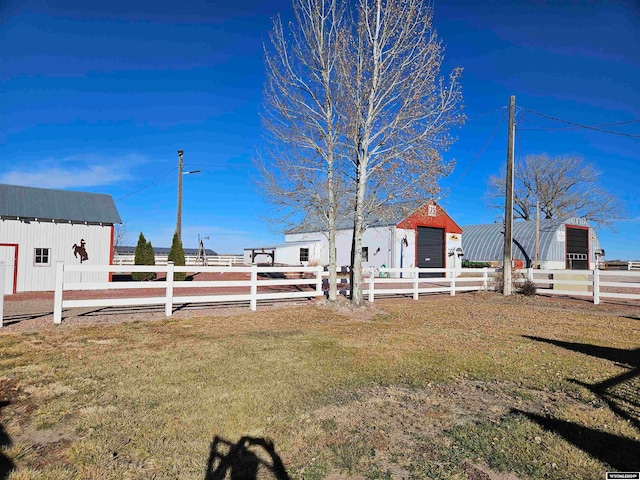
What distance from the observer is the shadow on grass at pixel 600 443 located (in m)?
3.01

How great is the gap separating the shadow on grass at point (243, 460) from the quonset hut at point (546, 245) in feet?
114

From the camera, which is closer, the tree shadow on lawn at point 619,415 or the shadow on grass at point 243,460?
the shadow on grass at point 243,460

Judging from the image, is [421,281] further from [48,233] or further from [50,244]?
[48,233]

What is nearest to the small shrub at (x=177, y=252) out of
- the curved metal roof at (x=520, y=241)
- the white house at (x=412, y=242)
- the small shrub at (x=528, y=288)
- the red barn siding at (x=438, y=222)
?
the white house at (x=412, y=242)

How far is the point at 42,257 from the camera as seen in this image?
57.6 feet

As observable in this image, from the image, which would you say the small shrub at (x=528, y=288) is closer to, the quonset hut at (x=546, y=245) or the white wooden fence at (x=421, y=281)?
the white wooden fence at (x=421, y=281)

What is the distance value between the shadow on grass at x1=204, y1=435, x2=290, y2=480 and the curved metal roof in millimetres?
38608

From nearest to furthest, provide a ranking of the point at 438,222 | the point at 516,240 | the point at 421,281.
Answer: the point at 421,281 < the point at 438,222 < the point at 516,240

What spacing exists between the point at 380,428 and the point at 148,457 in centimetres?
194

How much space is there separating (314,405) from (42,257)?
1793 cm

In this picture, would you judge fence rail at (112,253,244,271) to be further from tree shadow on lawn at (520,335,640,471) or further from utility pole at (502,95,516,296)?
tree shadow on lawn at (520,335,640,471)

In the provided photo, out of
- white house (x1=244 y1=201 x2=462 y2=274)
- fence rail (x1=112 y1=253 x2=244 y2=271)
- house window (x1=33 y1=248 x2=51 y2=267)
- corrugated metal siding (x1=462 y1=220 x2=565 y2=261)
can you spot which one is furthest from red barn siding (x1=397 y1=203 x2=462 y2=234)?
house window (x1=33 y1=248 x2=51 y2=267)

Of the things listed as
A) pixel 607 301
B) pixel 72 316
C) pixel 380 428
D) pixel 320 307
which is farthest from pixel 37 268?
pixel 607 301

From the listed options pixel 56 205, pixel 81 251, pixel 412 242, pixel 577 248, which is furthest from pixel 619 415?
pixel 577 248
